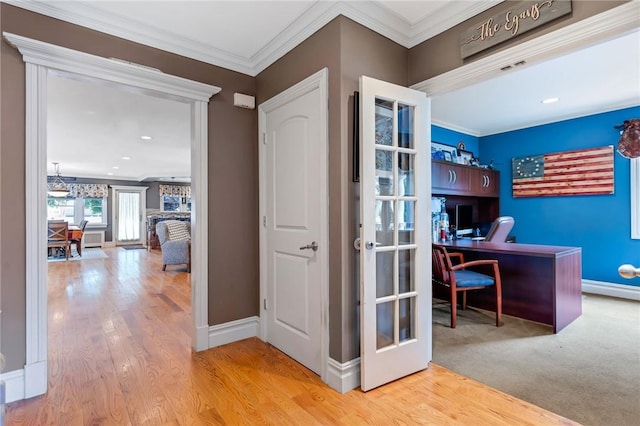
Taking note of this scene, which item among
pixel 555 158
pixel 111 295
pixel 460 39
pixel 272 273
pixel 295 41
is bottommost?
pixel 111 295

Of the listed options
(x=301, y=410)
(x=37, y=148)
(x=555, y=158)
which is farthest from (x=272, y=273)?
(x=555, y=158)

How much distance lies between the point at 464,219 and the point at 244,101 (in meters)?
4.08

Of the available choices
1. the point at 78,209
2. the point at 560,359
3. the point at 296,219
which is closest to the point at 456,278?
the point at 560,359

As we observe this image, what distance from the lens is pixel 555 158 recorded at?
4.74 meters

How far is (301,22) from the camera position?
85.7 inches

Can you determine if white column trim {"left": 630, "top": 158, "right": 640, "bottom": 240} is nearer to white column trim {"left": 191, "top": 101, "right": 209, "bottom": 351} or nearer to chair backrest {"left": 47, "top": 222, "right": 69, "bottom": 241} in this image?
white column trim {"left": 191, "top": 101, "right": 209, "bottom": 351}

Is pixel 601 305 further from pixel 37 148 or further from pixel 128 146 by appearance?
pixel 128 146

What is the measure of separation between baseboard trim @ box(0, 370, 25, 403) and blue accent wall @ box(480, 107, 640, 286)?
5.00m

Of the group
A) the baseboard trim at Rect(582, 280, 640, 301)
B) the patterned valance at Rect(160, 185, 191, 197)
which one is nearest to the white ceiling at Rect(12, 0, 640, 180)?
the baseboard trim at Rect(582, 280, 640, 301)

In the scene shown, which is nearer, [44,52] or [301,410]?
[301,410]

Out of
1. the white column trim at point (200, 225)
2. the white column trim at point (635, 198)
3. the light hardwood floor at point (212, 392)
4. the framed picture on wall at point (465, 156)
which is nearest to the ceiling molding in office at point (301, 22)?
the white column trim at point (200, 225)

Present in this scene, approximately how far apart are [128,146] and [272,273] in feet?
15.9

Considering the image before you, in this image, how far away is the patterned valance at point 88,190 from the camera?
33.4 ft

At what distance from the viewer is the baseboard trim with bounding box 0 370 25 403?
Answer: 72.2 inches
